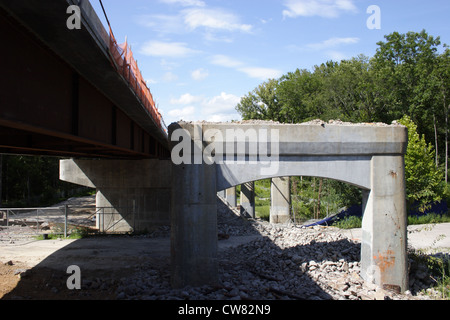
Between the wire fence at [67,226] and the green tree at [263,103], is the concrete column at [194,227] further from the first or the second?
the green tree at [263,103]

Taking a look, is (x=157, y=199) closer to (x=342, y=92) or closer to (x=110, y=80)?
(x=110, y=80)

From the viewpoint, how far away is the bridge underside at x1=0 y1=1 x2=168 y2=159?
516 cm

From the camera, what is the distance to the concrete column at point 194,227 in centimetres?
913

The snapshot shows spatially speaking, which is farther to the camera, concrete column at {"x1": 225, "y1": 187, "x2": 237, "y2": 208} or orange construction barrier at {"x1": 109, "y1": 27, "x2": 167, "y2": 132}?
concrete column at {"x1": 225, "y1": 187, "x2": 237, "y2": 208}

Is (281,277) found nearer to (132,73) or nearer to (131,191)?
(132,73)

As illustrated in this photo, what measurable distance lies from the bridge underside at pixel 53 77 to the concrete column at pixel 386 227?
7.31m

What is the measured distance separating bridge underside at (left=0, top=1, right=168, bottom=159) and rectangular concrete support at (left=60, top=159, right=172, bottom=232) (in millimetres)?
10061

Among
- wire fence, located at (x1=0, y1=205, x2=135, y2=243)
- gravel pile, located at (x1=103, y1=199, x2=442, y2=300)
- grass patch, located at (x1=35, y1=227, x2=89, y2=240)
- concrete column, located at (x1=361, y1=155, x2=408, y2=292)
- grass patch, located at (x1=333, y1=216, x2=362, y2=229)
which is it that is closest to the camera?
gravel pile, located at (x1=103, y1=199, x2=442, y2=300)

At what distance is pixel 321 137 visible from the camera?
9867mm

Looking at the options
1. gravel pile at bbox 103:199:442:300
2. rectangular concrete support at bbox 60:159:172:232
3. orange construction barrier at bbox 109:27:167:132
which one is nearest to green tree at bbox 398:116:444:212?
gravel pile at bbox 103:199:442:300

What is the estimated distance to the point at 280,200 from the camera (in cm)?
2648

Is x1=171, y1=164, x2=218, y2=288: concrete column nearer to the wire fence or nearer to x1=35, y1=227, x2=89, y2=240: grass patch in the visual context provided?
x1=35, y1=227, x2=89, y2=240: grass patch

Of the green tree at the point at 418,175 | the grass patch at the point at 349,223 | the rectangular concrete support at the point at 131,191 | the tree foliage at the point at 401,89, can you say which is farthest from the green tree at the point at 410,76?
the rectangular concrete support at the point at 131,191
